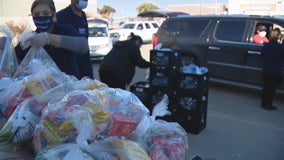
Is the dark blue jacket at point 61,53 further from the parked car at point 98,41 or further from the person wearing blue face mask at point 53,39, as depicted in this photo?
the parked car at point 98,41

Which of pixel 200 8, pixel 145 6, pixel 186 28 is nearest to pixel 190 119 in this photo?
pixel 186 28

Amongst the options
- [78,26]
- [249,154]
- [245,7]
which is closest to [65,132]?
[78,26]

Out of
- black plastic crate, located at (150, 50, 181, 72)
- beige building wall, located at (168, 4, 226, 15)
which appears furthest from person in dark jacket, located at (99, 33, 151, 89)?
beige building wall, located at (168, 4, 226, 15)

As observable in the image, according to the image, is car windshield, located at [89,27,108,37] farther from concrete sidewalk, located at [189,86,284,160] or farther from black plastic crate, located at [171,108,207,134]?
black plastic crate, located at [171,108,207,134]

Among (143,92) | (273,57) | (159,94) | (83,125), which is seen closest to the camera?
(83,125)

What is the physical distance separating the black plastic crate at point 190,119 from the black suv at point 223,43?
2.31 metres

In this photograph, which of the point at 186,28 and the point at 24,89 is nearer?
the point at 24,89

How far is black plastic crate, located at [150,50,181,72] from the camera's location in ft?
14.5

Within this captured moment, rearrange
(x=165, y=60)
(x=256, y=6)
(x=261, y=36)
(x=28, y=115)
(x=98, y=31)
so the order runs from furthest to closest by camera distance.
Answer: (x=256, y=6) → (x=98, y=31) → (x=261, y=36) → (x=165, y=60) → (x=28, y=115)

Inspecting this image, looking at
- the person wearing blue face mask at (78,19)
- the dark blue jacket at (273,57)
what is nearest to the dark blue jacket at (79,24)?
the person wearing blue face mask at (78,19)

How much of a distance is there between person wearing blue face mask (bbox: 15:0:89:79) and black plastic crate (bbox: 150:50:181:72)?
2313 mm

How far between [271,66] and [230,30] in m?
1.55

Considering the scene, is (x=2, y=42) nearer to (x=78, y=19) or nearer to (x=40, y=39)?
(x=40, y=39)

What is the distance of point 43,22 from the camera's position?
202cm
